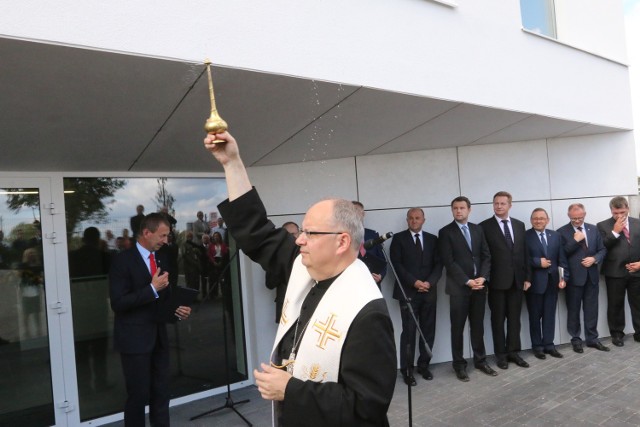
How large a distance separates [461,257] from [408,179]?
51.3 inches

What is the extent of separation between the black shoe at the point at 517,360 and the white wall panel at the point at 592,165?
2491 mm

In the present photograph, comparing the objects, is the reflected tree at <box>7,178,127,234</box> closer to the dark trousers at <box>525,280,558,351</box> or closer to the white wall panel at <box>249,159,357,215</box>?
the white wall panel at <box>249,159,357,215</box>

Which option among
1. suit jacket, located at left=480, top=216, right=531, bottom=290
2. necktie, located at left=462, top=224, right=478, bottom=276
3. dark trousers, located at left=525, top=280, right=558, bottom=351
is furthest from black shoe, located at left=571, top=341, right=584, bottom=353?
necktie, located at left=462, top=224, right=478, bottom=276

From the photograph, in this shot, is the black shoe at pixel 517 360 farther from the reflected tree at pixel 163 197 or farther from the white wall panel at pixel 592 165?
the reflected tree at pixel 163 197

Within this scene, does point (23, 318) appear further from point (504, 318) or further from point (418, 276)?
point (504, 318)

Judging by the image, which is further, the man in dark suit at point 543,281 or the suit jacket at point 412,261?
the man in dark suit at point 543,281

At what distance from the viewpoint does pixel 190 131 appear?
12.9 feet

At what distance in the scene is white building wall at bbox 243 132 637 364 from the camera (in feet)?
18.9

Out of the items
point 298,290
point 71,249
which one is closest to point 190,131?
point 71,249

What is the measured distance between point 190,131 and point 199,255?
2.02m

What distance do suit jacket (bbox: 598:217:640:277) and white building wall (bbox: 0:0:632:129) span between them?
155 centimetres

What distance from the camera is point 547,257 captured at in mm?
6254

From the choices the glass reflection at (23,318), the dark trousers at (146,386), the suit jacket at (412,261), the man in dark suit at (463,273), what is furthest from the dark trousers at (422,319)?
the glass reflection at (23,318)

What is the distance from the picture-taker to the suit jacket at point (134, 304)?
3.76 m
